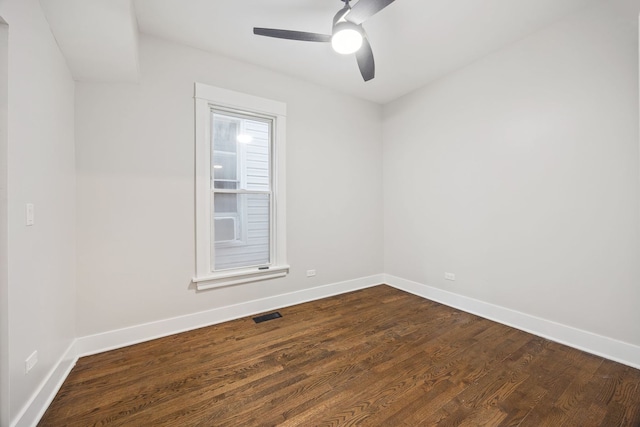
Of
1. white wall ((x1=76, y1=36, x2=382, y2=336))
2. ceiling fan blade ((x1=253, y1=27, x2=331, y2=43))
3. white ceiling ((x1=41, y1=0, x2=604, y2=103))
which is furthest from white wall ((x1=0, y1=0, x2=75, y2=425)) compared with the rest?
ceiling fan blade ((x1=253, y1=27, x2=331, y2=43))

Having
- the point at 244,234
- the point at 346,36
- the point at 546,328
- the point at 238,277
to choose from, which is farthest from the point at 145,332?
the point at 546,328

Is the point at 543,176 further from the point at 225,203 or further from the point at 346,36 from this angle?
the point at 225,203

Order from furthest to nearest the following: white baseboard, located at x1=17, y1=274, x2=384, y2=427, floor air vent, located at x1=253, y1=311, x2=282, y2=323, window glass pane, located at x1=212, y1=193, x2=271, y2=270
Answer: window glass pane, located at x1=212, y1=193, x2=271, y2=270 < floor air vent, located at x1=253, y1=311, x2=282, y2=323 < white baseboard, located at x1=17, y1=274, x2=384, y2=427

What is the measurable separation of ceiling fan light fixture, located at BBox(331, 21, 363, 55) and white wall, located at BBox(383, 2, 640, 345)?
1.84 meters

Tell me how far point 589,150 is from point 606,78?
569 millimetres

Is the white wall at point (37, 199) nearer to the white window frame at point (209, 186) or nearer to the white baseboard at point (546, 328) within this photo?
the white window frame at point (209, 186)

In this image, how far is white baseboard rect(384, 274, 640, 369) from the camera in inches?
80.0

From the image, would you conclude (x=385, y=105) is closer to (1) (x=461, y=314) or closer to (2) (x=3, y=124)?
(1) (x=461, y=314)

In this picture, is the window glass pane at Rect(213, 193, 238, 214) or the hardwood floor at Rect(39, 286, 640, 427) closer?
the hardwood floor at Rect(39, 286, 640, 427)

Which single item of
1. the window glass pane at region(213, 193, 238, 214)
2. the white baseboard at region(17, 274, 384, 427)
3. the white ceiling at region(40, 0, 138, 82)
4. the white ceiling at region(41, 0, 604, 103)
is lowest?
the white baseboard at region(17, 274, 384, 427)

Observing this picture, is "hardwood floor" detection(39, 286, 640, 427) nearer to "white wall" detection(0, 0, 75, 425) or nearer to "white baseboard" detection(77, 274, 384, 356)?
"white baseboard" detection(77, 274, 384, 356)

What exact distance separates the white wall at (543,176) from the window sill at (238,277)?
6.44 ft

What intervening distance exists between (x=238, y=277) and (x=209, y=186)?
1.04 m

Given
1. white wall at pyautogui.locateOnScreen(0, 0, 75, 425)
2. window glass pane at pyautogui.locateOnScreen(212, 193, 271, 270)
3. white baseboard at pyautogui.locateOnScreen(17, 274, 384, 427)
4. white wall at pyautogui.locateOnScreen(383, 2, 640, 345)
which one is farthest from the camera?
window glass pane at pyautogui.locateOnScreen(212, 193, 271, 270)
